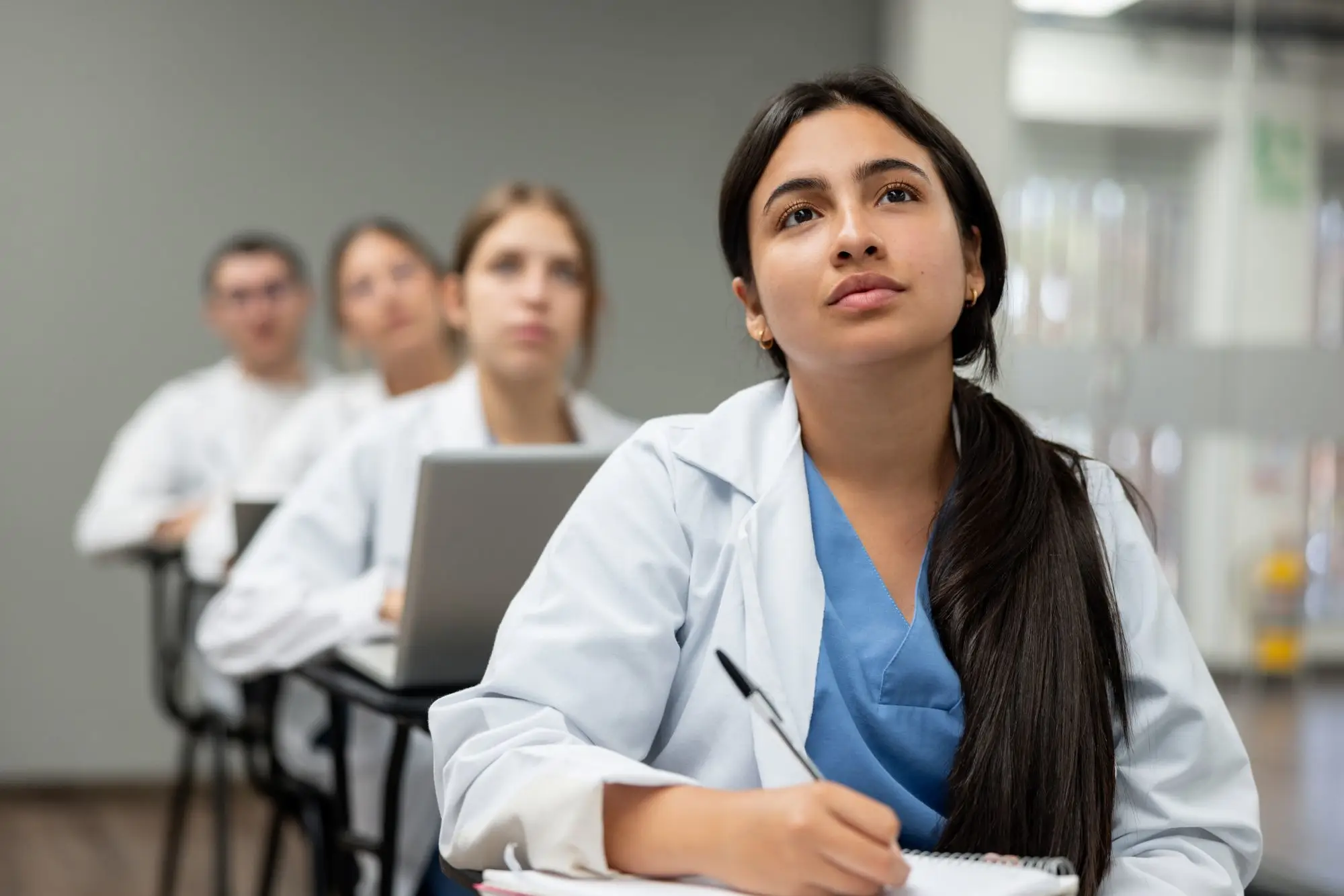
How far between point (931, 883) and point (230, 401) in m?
3.40

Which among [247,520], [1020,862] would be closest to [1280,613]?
[247,520]

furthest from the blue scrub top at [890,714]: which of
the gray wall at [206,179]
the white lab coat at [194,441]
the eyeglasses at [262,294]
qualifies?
the gray wall at [206,179]

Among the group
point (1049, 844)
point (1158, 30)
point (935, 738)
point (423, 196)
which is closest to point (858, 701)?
point (935, 738)

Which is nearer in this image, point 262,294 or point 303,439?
point 303,439

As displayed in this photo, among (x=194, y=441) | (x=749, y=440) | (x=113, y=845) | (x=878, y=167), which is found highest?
(x=878, y=167)

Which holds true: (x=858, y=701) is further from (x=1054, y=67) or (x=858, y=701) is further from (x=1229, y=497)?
(x=1054, y=67)

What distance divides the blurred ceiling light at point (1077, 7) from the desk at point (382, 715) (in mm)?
3000

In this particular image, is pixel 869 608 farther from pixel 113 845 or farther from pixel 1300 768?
pixel 113 845

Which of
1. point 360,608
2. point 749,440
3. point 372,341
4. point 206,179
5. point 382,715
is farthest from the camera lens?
point 206,179

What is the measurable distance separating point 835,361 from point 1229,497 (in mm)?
2844

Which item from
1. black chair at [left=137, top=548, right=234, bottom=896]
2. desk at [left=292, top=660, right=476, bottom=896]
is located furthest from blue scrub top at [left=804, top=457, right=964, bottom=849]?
black chair at [left=137, top=548, right=234, bottom=896]

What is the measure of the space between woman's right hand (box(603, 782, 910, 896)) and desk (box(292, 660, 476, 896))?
516 mm

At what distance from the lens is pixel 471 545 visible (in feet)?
5.33

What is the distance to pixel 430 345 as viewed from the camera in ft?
11.2
